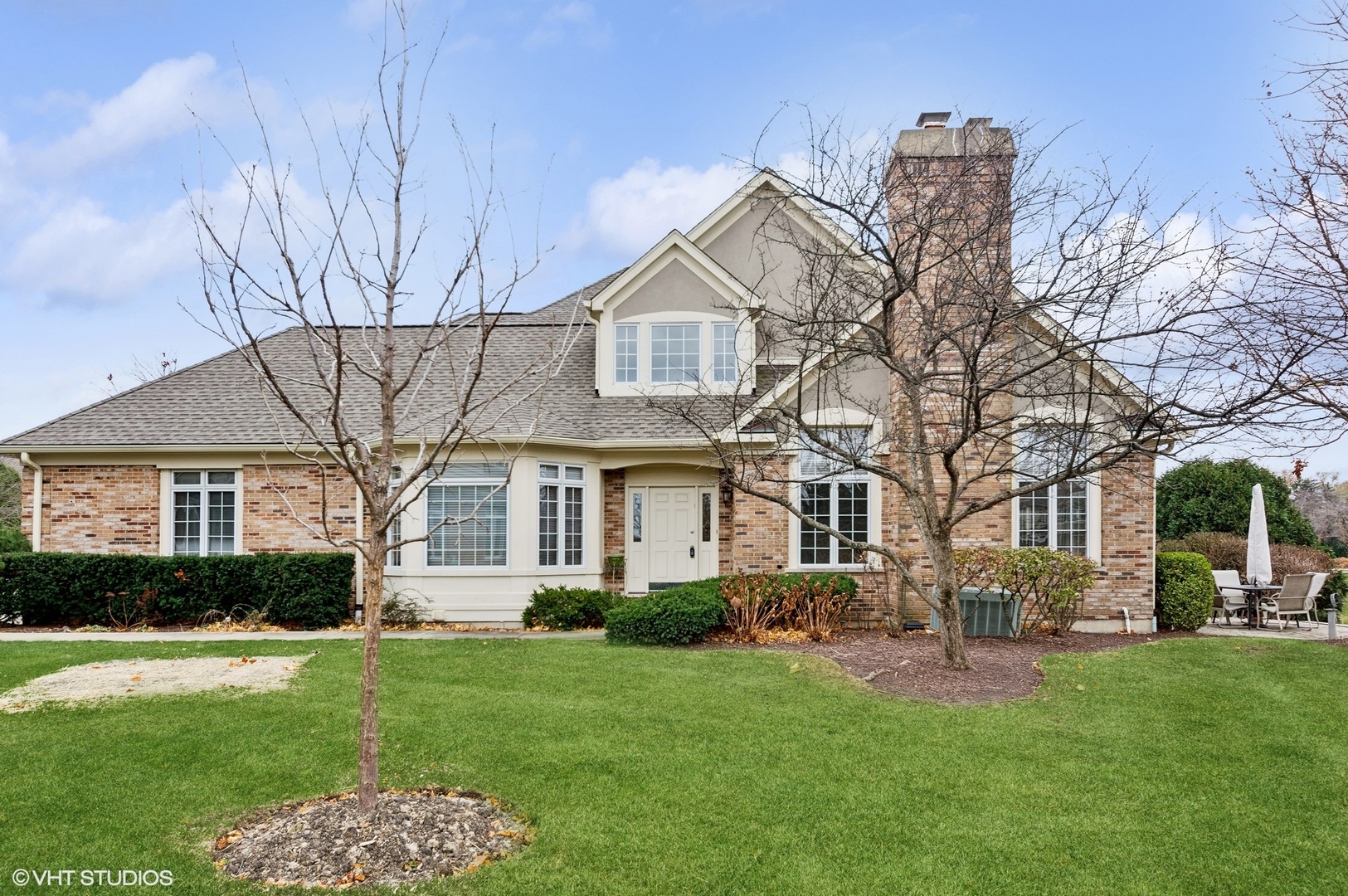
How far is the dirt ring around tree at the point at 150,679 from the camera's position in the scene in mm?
8750

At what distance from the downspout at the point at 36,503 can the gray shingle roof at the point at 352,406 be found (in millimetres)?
548

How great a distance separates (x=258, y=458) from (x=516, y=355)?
16.5ft

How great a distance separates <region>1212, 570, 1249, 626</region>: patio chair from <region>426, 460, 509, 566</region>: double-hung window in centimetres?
1228

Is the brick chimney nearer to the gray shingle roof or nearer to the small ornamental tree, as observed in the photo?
the small ornamental tree

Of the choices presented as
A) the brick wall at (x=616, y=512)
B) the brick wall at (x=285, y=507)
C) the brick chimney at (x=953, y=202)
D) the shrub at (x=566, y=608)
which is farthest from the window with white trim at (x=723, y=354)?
the brick wall at (x=285, y=507)

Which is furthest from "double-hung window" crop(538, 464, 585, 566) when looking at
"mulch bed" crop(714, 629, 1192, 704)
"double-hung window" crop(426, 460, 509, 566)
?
"mulch bed" crop(714, 629, 1192, 704)

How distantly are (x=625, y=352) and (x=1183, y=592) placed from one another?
10.0 metres

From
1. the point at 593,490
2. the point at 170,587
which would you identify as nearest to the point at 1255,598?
the point at 593,490

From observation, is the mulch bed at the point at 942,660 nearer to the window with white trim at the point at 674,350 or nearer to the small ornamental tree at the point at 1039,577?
the small ornamental tree at the point at 1039,577

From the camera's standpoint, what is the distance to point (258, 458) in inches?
616

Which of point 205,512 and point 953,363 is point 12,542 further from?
point 953,363

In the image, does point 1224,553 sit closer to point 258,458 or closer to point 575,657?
A: point 575,657

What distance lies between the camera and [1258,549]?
1570cm

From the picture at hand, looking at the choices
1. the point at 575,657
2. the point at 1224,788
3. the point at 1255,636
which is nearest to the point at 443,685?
the point at 575,657
